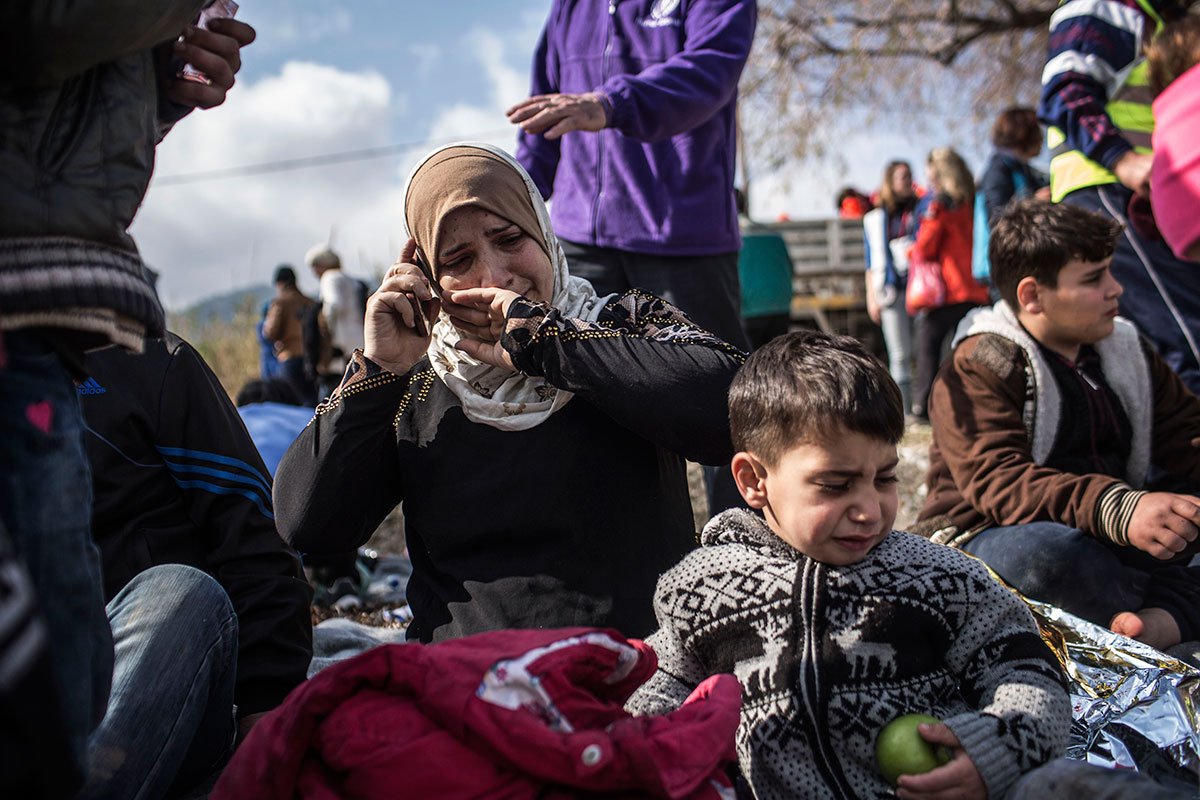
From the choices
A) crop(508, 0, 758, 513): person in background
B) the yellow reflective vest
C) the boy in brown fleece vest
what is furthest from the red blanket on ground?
the yellow reflective vest

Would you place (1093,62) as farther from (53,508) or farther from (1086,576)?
(53,508)

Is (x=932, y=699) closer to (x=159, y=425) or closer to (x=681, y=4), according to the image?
(x=159, y=425)

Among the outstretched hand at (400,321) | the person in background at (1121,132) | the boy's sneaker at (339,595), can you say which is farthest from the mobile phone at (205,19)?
the boy's sneaker at (339,595)

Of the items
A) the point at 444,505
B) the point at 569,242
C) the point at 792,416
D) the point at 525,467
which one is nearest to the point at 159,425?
the point at 444,505

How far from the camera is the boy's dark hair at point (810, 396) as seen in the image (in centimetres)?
169

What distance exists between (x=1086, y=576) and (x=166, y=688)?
82.1 inches

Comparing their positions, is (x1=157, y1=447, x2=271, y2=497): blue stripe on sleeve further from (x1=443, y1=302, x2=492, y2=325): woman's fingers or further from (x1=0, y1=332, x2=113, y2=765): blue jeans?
(x1=0, y1=332, x2=113, y2=765): blue jeans

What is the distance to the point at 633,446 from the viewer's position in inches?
84.0

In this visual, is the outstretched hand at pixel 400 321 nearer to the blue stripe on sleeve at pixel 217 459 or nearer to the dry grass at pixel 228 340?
the blue stripe on sleeve at pixel 217 459

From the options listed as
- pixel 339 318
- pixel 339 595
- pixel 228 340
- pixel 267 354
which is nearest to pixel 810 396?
pixel 339 595

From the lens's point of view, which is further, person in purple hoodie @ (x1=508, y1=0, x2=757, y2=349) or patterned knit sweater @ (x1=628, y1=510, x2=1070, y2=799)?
person in purple hoodie @ (x1=508, y1=0, x2=757, y2=349)

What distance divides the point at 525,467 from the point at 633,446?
23cm

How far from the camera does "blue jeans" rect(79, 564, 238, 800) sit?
1722mm

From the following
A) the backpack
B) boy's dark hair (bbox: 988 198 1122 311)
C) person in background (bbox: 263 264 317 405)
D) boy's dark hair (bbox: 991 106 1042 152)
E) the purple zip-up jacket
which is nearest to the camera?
boy's dark hair (bbox: 988 198 1122 311)
